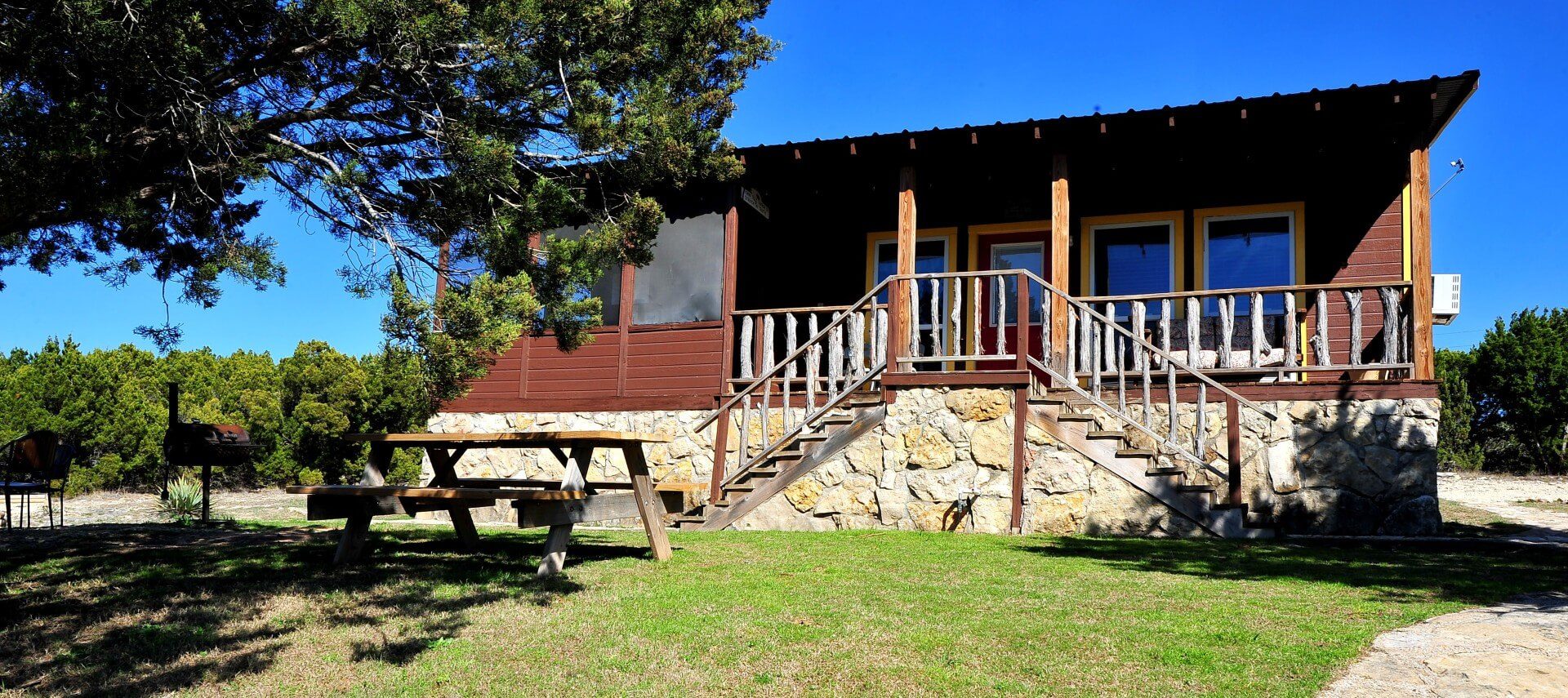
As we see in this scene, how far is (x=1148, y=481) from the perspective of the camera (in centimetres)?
863

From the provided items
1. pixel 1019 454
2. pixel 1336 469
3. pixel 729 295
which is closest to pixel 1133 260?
pixel 1336 469

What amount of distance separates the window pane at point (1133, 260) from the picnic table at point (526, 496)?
7.11 metres

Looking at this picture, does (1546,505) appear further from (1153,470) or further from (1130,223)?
(1153,470)

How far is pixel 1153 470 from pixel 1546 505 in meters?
6.92

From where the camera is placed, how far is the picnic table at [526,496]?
591 centimetres

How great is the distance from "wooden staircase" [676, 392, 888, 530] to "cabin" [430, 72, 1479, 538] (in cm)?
3

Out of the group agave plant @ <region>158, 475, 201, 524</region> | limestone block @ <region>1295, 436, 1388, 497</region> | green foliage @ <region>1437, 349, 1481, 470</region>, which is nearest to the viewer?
limestone block @ <region>1295, 436, 1388, 497</region>

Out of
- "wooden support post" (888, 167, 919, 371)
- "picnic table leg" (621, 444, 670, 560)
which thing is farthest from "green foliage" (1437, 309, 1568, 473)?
"picnic table leg" (621, 444, 670, 560)

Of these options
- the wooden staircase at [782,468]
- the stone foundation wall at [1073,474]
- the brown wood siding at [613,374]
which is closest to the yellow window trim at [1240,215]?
the stone foundation wall at [1073,474]

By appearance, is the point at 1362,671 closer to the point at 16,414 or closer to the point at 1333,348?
the point at 1333,348

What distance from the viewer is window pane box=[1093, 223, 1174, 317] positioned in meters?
12.2

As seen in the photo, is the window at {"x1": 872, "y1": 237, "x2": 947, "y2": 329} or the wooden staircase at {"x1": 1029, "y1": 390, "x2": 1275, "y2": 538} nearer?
the wooden staircase at {"x1": 1029, "y1": 390, "x2": 1275, "y2": 538}

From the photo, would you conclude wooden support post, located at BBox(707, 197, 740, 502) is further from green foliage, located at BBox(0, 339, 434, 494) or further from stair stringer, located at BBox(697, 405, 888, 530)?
green foliage, located at BBox(0, 339, 434, 494)

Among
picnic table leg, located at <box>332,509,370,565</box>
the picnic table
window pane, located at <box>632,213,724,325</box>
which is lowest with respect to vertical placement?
picnic table leg, located at <box>332,509,370,565</box>
